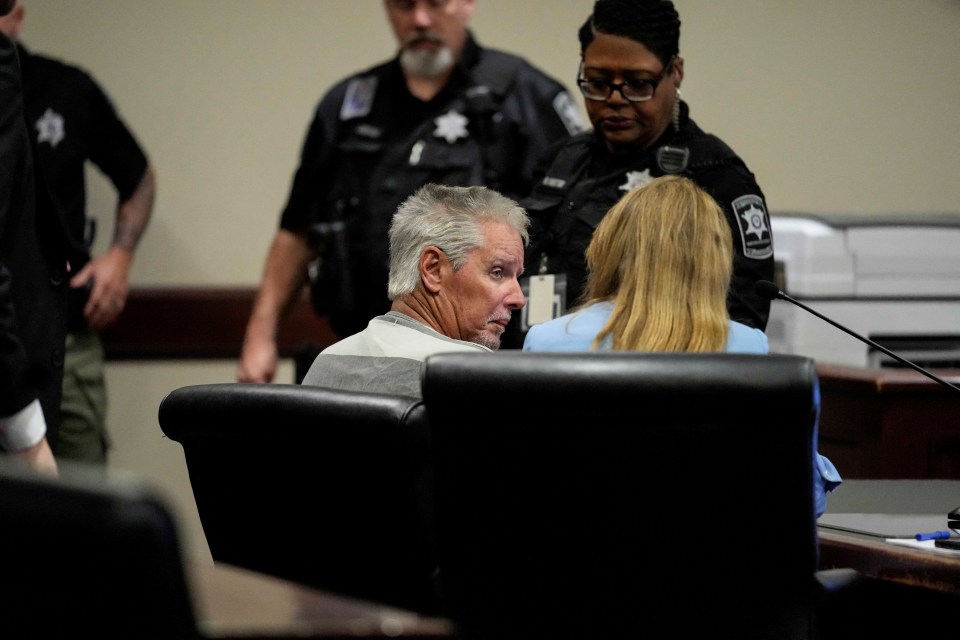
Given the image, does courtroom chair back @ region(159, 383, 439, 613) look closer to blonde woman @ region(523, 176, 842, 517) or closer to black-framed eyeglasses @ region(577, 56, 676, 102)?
blonde woman @ region(523, 176, 842, 517)

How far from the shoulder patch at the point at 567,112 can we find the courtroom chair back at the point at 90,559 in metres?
2.85

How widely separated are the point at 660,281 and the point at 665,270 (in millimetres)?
20

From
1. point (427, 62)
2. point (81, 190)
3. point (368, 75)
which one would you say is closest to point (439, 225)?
point (427, 62)

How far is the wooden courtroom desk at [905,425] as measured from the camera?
2.86 m

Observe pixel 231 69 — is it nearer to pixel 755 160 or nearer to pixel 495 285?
pixel 755 160

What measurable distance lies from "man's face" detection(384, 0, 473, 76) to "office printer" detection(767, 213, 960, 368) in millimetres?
999

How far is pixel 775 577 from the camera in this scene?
4.91 feet

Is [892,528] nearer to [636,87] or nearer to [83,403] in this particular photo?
[636,87]

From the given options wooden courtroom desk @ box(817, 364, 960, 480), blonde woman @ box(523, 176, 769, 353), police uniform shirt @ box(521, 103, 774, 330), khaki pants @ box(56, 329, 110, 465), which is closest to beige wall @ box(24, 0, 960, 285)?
khaki pants @ box(56, 329, 110, 465)

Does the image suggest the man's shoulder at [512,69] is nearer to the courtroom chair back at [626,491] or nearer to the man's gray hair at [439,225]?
the man's gray hair at [439,225]

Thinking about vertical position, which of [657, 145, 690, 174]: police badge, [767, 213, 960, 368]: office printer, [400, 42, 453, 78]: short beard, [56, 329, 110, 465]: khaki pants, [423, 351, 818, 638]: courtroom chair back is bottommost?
Answer: [56, 329, 110, 465]: khaki pants

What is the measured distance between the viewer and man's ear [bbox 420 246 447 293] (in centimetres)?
216

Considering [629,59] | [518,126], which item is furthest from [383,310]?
[629,59]

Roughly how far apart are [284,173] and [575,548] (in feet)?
11.1
